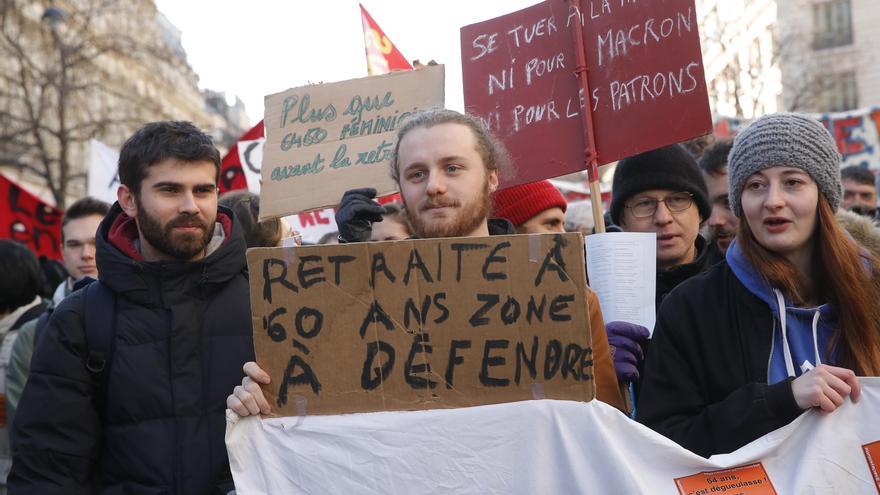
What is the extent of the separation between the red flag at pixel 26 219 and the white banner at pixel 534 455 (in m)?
6.30

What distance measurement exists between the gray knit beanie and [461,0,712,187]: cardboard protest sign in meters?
0.72

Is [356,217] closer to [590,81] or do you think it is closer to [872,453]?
[590,81]

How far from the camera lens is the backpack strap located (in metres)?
2.92

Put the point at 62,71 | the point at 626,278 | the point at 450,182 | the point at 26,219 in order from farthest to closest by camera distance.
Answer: the point at 62,71, the point at 26,219, the point at 626,278, the point at 450,182

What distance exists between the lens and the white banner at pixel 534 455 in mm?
2461

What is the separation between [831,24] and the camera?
38.2 m

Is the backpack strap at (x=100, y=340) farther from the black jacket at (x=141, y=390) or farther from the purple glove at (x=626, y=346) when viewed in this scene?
the purple glove at (x=626, y=346)

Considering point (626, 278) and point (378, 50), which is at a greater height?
point (378, 50)

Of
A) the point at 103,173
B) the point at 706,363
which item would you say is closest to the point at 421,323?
the point at 706,363

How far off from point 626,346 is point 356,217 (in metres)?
0.92

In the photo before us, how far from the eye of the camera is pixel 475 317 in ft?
8.25

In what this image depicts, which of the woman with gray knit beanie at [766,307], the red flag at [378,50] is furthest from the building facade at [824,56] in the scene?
the woman with gray knit beanie at [766,307]

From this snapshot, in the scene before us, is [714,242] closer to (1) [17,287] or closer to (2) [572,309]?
(2) [572,309]

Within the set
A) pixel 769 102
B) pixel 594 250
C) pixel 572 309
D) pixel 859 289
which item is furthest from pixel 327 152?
pixel 769 102
